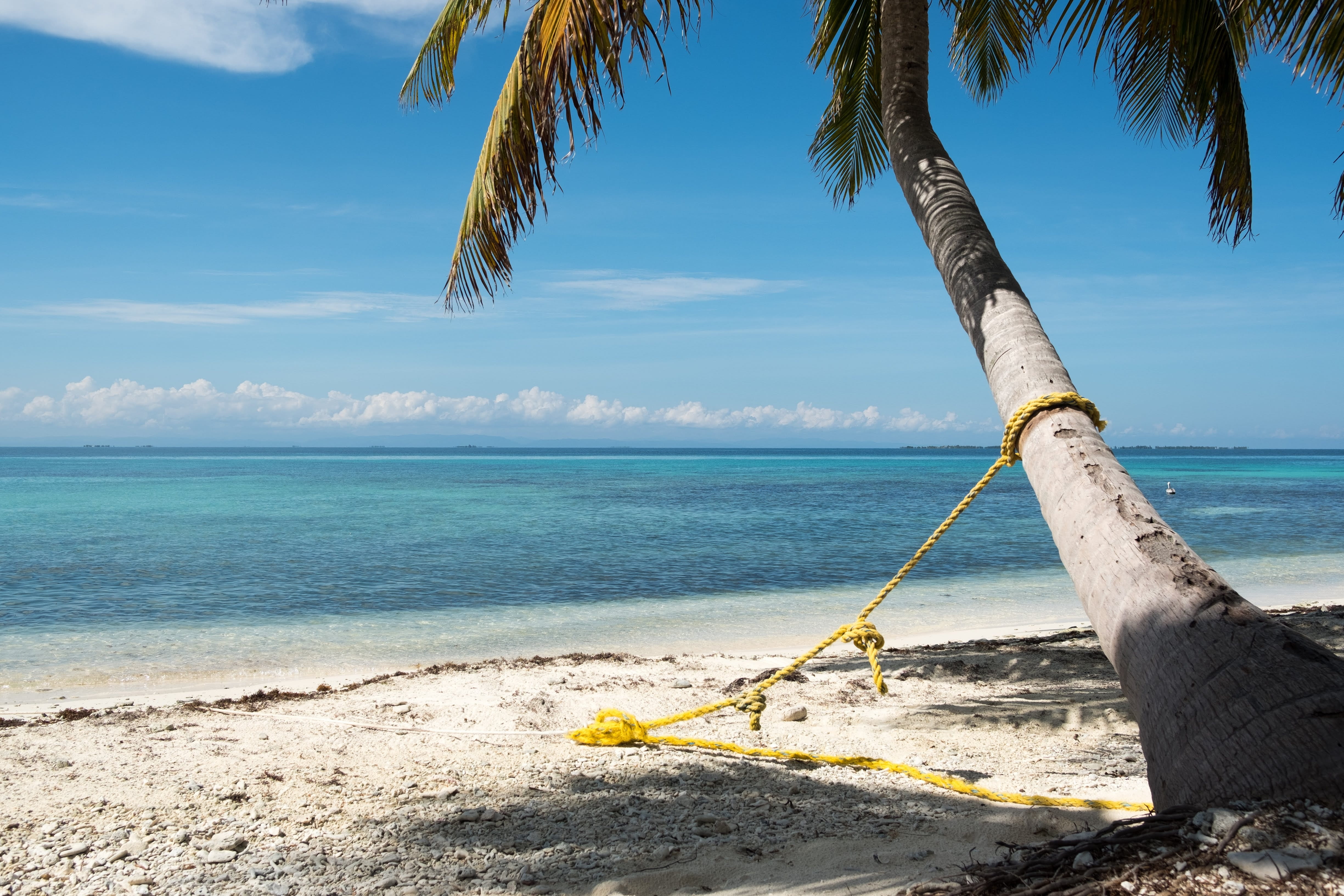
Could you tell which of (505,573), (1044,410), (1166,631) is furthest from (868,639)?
(505,573)

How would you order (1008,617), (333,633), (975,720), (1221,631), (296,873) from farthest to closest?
(1008,617) → (333,633) → (975,720) → (296,873) → (1221,631)

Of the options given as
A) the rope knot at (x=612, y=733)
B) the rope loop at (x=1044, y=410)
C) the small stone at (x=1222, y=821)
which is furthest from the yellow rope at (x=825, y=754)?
the small stone at (x=1222, y=821)

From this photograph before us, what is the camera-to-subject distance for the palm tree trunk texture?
1.92m

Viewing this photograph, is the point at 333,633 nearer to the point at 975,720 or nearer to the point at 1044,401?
the point at 975,720

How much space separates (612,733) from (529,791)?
2.50 ft

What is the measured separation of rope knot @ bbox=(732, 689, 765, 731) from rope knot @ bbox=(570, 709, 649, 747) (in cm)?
59

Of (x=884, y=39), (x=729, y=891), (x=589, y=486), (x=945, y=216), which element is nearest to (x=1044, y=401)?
(x=945, y=216)

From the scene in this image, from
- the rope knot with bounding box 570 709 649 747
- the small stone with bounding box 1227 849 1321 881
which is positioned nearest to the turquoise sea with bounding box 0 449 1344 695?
the rope knot with bounding box 570 709 649 747

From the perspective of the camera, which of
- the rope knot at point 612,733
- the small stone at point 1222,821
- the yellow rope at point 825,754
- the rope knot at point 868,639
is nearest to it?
the small stone at point 1222,821

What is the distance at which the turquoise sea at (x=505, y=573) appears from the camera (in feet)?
30.6

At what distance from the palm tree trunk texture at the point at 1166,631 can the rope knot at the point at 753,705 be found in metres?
2.09

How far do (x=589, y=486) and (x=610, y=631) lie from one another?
3791 centimetres

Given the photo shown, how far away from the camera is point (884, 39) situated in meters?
4.82

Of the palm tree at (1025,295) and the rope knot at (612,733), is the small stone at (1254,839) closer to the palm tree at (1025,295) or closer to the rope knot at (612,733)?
the palm tree at (1025,295)
